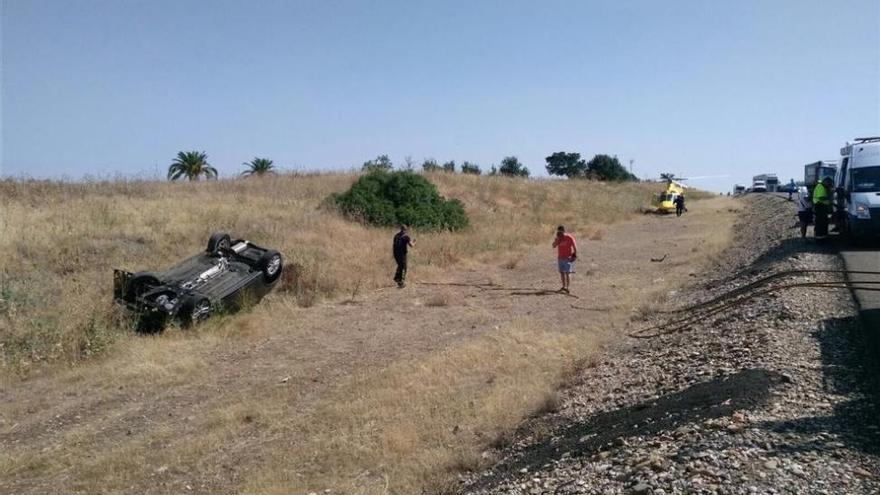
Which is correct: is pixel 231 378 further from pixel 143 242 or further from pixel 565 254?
pixel 143 242

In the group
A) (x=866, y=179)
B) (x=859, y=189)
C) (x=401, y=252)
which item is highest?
(x=866, y=179)

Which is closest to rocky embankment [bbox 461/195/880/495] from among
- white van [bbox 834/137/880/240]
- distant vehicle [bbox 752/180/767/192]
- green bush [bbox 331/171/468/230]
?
white van [bbox 834/137/880/240]

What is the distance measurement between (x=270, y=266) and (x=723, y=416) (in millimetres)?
11562

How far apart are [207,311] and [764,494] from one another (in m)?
11.4

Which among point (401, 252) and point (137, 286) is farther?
point (401, 252)

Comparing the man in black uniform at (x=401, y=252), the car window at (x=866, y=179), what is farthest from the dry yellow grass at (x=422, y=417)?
the car window at (x=866, y=179)

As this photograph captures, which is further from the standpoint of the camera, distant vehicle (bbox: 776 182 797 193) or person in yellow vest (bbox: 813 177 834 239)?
distant vehicle (bbox: 776 182 797 193)

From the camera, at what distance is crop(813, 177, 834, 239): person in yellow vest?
17109 mm

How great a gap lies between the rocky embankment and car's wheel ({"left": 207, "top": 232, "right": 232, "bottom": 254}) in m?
8.95

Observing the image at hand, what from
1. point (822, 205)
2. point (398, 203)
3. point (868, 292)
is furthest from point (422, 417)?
point (398, 203)

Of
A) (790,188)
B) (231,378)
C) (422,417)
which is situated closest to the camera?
(422,417)

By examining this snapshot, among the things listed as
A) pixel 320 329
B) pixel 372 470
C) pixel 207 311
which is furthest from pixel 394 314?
pixel 372 470

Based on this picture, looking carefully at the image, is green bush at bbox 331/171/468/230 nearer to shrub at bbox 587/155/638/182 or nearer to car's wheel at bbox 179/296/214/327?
car's wheel at bbox 179/296/214/327

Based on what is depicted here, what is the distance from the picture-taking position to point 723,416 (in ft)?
18.9
